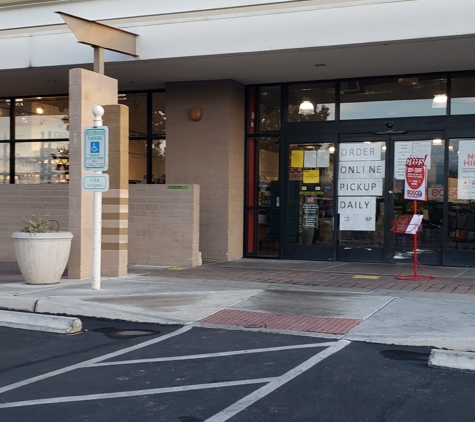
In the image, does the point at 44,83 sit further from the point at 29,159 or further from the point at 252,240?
the point at 252,240

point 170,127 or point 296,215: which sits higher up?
point 170,127

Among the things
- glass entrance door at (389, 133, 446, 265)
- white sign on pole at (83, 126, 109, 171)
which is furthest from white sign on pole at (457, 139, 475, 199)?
white sign on pole at (83, 126, 109, 171)

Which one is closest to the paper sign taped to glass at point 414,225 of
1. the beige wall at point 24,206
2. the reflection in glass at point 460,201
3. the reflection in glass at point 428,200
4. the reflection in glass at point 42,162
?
the reflection in glass at point 428,200

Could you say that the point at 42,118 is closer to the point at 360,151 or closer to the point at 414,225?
the point at 360,151

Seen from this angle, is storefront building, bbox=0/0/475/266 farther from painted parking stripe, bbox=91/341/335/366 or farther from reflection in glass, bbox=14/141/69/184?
painted parking stripe, bbox=91/341/335/366

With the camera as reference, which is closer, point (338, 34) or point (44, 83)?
point (338, 34)

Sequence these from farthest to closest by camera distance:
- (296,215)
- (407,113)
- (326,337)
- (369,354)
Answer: (296,215) → (407,113) → (326,337) → (369,354)

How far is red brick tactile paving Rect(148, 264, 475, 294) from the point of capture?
420 inches

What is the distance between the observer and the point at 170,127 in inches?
598

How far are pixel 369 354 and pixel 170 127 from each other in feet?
31.5

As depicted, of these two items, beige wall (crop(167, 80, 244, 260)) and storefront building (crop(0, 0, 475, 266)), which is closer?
storefront building (crop(0, 0, 475, 266))

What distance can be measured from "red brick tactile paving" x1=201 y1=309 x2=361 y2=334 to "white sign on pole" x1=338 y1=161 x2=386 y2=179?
6.24 meters

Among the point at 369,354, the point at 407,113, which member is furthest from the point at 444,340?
the point at 407,113

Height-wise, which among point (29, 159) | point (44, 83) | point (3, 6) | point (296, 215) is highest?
point (3, 6)
